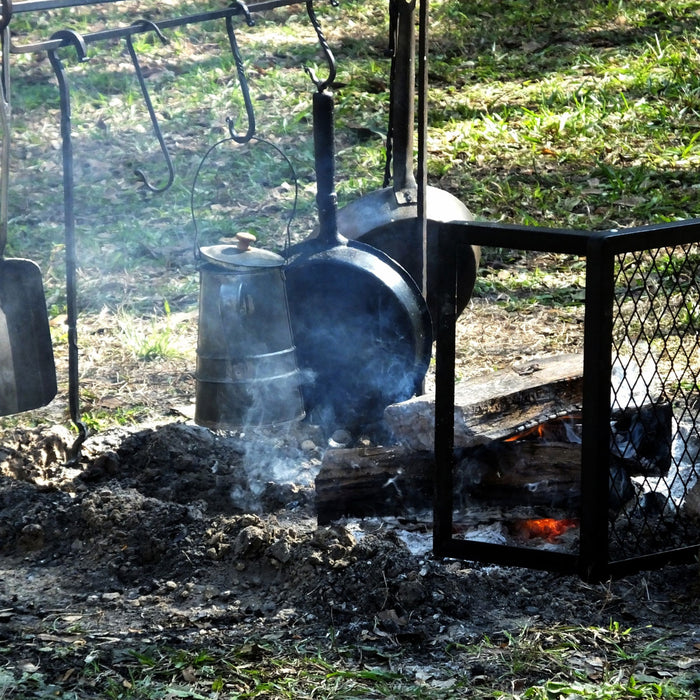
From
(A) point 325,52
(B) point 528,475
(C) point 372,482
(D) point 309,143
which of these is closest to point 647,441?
(B) point 528,475

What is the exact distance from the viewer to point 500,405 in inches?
152

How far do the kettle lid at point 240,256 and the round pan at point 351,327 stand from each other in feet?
1.85

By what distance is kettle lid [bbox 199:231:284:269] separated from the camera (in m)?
4.00

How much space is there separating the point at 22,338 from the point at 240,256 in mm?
852

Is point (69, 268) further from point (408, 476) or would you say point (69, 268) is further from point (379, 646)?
point (379, 646)

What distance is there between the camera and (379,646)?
10.3 feet

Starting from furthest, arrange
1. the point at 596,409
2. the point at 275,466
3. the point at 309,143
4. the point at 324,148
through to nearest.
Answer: the point at 309,143 < the point at 275,466 < the point at 324,148 < the point at 596,409

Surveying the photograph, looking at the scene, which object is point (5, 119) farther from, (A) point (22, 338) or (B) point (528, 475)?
(B) point (528, 475)

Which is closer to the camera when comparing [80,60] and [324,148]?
[80,60]

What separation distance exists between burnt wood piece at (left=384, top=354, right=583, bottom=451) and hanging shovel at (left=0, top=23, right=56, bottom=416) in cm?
131

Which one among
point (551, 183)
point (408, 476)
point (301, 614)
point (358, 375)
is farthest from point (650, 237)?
point (551, 183)

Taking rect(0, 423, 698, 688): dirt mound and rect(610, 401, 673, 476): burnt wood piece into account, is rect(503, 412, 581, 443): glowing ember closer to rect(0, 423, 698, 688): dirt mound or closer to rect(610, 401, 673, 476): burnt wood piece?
rect(610, 401, 673, 476): burnt wood piece

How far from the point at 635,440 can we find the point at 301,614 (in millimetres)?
1459

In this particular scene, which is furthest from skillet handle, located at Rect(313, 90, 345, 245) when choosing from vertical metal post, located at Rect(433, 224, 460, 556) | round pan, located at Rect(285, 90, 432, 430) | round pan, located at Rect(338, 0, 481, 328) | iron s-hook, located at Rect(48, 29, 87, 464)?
vertical metal post, located at Rect(433, 224, 460, 556)
